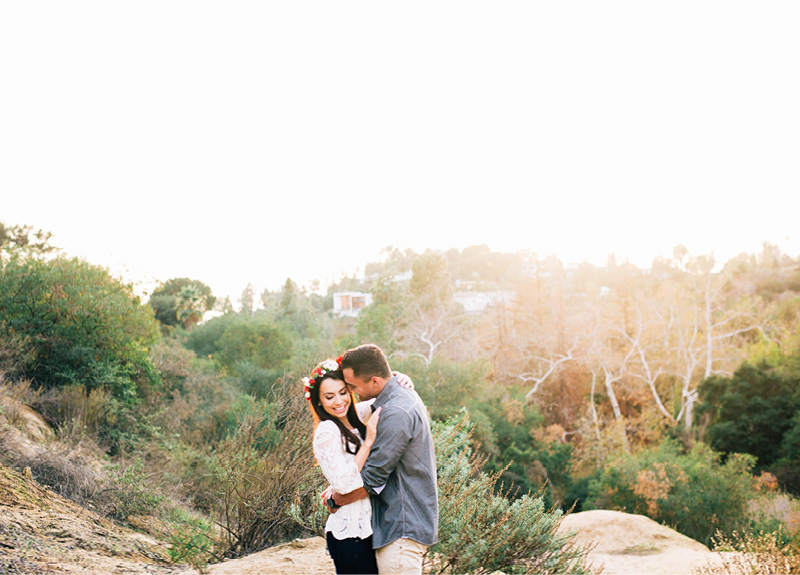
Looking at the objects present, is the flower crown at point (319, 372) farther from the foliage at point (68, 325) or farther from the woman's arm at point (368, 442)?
the foliage at point (68, 325)

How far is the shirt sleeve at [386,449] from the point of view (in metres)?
2.63

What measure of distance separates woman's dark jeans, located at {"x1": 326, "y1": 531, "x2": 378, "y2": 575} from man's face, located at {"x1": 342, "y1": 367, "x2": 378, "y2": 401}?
26.1 inches

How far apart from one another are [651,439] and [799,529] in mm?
12363

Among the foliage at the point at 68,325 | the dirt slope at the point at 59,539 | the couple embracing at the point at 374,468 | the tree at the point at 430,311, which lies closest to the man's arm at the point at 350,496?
the couple embracing at the point at 374,468

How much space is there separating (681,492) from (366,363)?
13.6 metres

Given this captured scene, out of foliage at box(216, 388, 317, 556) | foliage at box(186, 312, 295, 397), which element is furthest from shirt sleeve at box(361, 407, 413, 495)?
foliage at box(186, 312, 295, 397)

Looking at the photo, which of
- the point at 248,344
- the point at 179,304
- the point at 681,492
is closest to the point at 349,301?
the point at 179,304

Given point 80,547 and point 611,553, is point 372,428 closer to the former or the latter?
point 80,547

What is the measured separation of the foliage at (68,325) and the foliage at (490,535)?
29.9 ft

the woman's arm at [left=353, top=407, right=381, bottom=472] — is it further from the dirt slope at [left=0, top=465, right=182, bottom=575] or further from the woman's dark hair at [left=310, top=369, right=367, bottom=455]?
the dirt slope at [left=0, top=465, right=182, bottom=575]

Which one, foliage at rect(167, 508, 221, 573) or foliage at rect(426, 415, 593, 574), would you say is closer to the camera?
foliage at rect(426, 415, 593, 574)

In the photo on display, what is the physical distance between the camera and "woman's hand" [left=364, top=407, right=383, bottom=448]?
2.70 metres

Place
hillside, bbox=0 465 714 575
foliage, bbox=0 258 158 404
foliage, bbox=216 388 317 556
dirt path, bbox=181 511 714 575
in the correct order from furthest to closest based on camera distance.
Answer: foliage, bbox=0 258 158 404 → foliage, bbox=216 388 317 556 → dirt path, bbox=181 511 714 575 → hillside, bbox=0 465 714 575

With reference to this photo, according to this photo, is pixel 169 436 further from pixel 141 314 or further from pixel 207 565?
pixel 207 565
